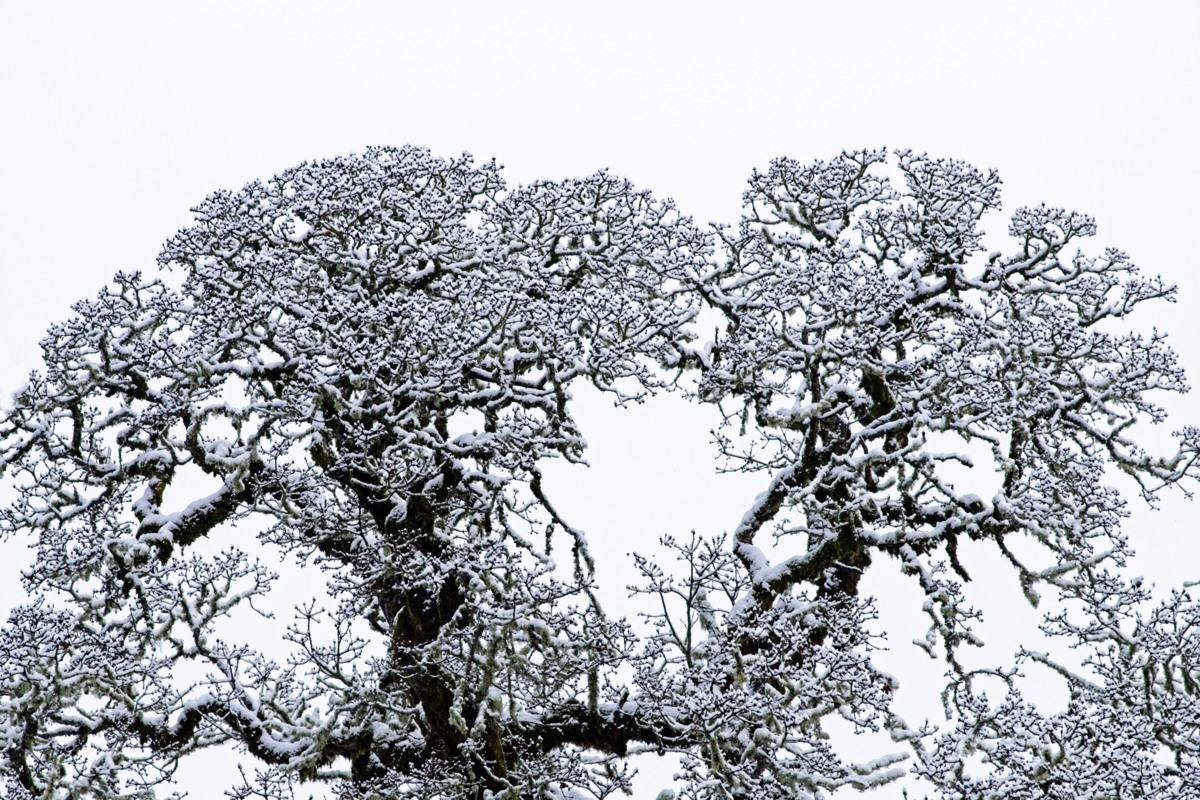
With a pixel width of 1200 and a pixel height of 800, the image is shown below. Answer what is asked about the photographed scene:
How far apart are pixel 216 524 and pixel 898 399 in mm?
6414

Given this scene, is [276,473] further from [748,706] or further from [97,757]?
[748,706]

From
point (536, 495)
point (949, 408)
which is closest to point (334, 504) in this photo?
point (536, 495)

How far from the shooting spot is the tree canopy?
1148 cm

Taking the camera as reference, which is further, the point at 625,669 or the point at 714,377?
the point at 714,377

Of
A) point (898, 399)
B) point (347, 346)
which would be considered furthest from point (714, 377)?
point (347, 346)

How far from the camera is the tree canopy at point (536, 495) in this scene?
1148 centimetres

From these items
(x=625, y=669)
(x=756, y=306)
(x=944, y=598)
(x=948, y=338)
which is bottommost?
(x=625, y=669)

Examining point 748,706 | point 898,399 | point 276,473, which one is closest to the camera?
point 748,706

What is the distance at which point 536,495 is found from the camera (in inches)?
522

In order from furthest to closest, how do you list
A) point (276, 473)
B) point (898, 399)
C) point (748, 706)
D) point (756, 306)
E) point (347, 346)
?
point (756, 306), point (898, 399), point (276, 473), point (347, 346), point (748, 706)

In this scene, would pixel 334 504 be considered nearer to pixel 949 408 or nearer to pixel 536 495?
pixel 536 495

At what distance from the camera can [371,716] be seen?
1306cm

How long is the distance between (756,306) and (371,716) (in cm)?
540

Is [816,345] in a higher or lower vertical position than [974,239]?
lower
